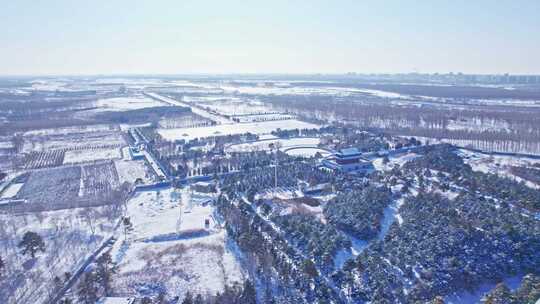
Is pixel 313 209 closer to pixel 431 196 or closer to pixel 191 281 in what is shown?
pixel 431 196

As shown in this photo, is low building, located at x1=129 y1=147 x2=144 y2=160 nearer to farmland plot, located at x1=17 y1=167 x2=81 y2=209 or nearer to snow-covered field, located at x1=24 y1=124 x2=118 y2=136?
farmland plot, located at x1=17 y1=167 x2=81 y2=209

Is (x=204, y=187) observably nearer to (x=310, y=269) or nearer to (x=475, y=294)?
(x=310, y=269)

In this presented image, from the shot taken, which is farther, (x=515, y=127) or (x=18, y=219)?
(x=515, y=127)

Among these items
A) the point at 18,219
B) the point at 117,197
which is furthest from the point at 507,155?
the point at 18,219

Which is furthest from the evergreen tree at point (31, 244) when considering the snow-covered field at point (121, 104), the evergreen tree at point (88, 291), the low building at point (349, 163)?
the snow-covered field at point (121, 104)

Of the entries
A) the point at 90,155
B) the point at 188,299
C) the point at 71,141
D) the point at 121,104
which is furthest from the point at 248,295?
the point at 121,104

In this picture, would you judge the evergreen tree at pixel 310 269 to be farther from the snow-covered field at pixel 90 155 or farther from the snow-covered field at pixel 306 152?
the snow-covered field at pixel 90 155

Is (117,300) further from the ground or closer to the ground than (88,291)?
closer to the ground
